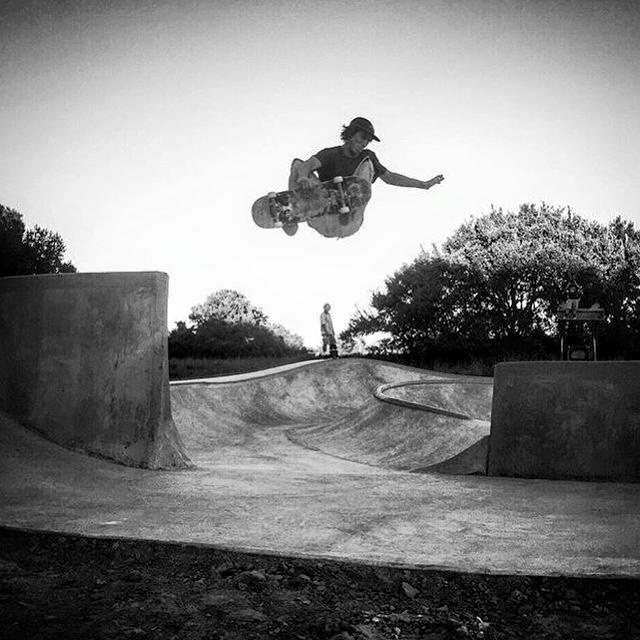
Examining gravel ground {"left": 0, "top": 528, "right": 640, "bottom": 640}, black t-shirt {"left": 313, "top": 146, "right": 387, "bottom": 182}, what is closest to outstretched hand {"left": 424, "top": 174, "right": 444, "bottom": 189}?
black t-shirt {"left": 313, "top": 146, "right": 387, "bottom": 182}

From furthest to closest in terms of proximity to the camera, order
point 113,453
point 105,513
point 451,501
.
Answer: point 113,453 < point 451,501 < point 105,513

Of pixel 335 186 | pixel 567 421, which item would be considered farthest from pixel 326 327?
pixel 567 421

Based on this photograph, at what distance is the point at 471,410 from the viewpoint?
13.6 metres

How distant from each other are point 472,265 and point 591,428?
69.4ft

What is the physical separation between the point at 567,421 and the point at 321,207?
577 centimetres

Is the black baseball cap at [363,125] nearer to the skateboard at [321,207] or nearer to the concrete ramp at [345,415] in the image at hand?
the skateboard at [321,207]

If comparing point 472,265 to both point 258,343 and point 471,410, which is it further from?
point 258,343

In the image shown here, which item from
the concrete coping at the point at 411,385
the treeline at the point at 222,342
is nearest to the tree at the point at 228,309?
the treeline at the point at 222,342

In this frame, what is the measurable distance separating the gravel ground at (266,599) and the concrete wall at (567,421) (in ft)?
10.2

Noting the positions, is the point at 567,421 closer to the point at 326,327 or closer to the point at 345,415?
the point at 345,415

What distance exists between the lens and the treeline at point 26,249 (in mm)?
30766

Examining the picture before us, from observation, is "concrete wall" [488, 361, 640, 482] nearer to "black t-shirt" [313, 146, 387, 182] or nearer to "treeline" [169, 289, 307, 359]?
"black t-shirt" [313, 146, 387, 182]

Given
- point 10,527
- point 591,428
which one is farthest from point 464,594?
point 591,428

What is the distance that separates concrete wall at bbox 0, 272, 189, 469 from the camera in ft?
17.3
